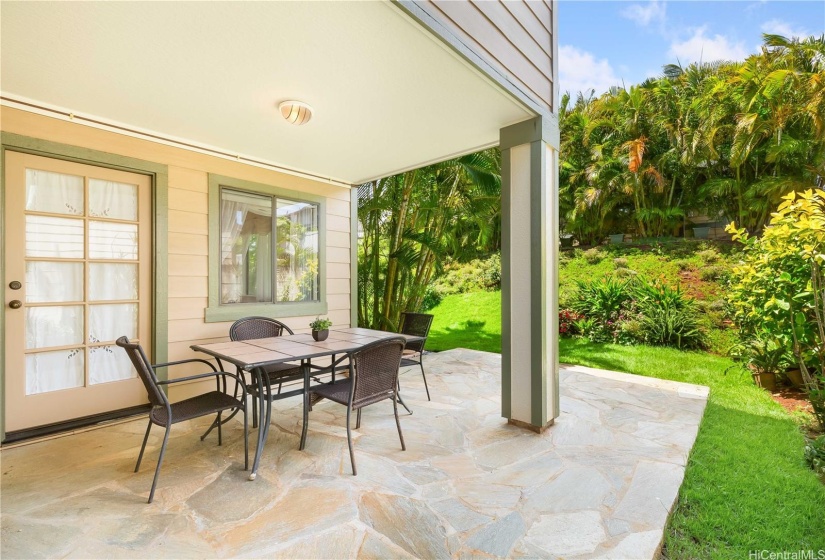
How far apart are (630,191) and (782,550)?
33.1 feet

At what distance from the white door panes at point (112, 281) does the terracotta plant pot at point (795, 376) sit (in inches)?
268

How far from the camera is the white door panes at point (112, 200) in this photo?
3230mm

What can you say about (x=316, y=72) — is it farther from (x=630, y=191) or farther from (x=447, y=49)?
(x=630, y=191)

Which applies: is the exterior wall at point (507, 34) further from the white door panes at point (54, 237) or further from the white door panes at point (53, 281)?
the white door panes at point (53, 281)

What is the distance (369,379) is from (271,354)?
2.31ft

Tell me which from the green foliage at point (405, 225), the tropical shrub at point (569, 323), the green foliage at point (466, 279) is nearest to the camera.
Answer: the green foliage at point (405, 225)

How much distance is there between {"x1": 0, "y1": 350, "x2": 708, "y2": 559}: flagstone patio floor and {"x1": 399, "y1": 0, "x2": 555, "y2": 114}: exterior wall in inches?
101

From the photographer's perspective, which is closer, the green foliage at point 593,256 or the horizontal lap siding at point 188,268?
the horizontal lap siding at point 188,268

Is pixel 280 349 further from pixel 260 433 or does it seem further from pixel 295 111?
pixel 295 111

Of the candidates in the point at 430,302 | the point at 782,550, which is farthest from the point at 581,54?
the point at 782,550

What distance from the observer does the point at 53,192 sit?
304 cm

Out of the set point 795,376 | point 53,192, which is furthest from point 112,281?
point 795,376

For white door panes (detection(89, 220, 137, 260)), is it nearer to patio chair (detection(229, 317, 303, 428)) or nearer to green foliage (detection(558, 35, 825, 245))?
patio chair (detection(229, 317, 303, 428))

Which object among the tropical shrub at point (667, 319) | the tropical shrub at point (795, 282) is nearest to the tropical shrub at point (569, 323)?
the tropical shrub at point (667, 319)
